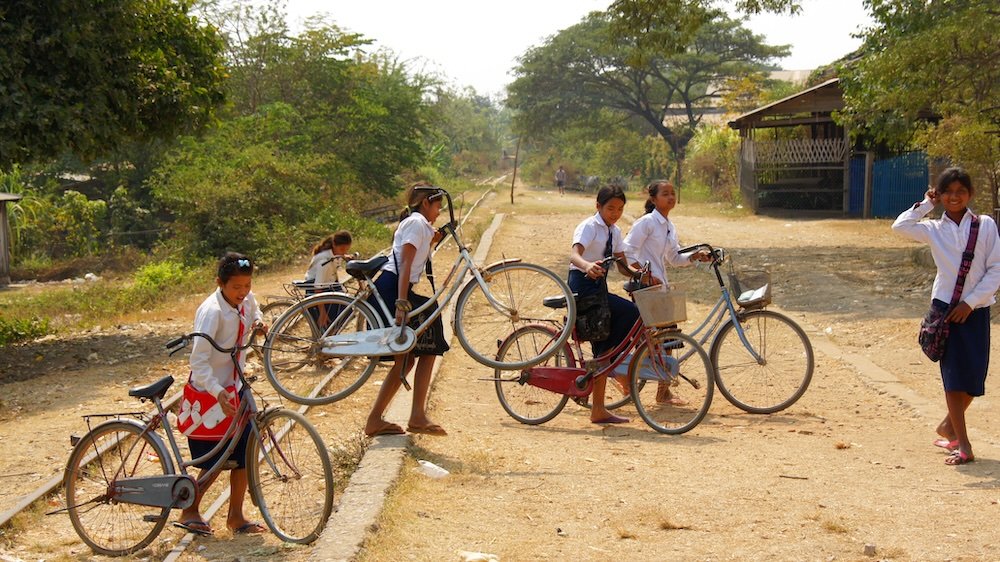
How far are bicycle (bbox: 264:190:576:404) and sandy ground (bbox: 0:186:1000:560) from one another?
629mm

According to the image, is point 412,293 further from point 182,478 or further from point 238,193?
point 238,193

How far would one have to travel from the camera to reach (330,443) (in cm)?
750

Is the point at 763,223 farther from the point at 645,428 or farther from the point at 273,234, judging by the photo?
the point at 645,428

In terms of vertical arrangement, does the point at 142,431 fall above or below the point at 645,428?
above

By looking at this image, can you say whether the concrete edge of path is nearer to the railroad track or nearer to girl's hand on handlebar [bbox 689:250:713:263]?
the railroad track

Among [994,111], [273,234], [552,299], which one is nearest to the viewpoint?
[552,299]

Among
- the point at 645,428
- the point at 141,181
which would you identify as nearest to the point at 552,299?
the point at 645,428

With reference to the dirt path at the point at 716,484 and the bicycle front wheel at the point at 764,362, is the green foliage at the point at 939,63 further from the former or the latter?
the bicycle front wheel at the point at 764,362

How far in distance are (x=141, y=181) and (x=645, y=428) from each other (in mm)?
25838

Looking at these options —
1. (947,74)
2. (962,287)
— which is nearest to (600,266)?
(962,287)

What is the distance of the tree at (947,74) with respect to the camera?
566 inches

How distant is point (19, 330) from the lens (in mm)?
14219

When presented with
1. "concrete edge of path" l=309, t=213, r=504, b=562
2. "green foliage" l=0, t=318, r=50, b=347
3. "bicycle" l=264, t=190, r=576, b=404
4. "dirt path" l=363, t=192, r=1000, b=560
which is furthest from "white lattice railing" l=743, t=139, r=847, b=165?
"concrete edge of path" l=309, t=213, r=504, b=562

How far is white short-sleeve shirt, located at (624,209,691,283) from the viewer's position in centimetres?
796
